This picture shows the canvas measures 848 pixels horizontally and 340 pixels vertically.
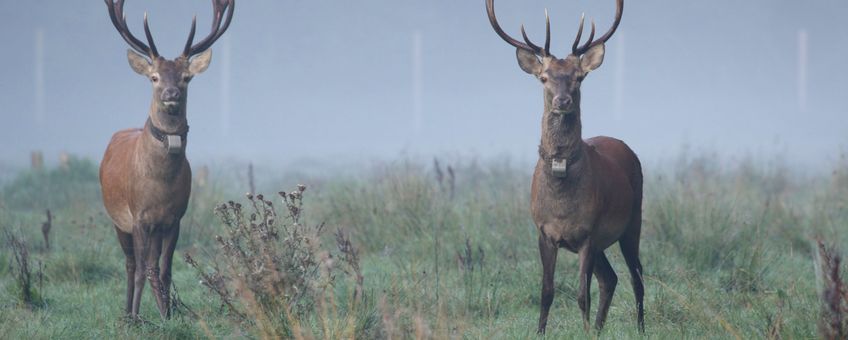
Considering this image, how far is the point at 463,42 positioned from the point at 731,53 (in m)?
18.6

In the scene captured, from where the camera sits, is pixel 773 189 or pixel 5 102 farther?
pixel 5 102

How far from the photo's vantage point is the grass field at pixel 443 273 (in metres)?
6.06

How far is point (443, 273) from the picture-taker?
8.52 meters

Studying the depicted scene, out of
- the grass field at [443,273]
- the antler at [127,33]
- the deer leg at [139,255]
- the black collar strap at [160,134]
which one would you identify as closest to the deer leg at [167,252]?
the deer leg at [139,255]

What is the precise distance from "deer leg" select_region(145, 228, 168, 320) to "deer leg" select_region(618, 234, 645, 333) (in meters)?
3.00

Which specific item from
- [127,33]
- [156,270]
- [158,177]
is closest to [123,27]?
[127,33]

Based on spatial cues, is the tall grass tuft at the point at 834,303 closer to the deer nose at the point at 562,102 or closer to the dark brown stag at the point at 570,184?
the dark brown stag at the point at 570,184

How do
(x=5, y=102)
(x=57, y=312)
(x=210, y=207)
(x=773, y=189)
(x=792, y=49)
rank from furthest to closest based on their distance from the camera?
(x=792, y=49)
(x=5, y=102)
(x=773, y=189)
(x=210, y=207)
(x=57, y=312)

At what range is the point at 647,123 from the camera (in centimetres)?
6638

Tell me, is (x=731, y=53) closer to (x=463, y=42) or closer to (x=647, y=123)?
(x=647, y=123)

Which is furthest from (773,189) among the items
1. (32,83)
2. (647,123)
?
(32,83)

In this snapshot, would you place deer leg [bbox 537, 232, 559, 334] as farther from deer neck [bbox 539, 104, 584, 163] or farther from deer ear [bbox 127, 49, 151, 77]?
deer ear [bbox 127, 49, 151, 77]

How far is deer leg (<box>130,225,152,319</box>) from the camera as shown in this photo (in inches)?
274

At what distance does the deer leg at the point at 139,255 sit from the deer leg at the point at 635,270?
3.13 meters
